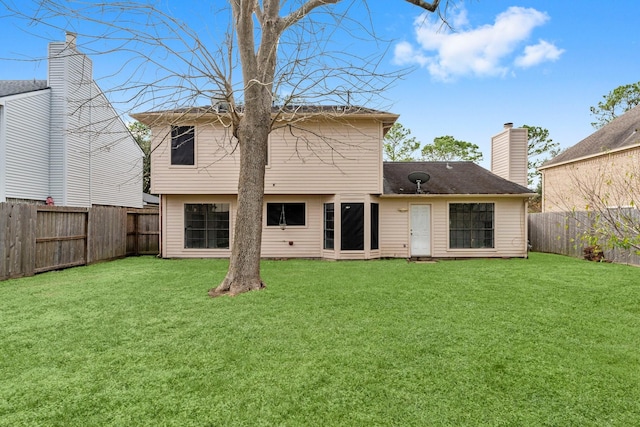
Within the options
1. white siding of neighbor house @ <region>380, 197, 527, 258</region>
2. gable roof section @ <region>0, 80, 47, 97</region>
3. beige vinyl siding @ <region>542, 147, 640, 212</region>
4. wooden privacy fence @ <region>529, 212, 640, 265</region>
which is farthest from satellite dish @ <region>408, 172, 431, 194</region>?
gable roof section @ <region>0, 80, 47, 97</region>

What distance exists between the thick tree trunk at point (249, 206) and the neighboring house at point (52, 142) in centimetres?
609

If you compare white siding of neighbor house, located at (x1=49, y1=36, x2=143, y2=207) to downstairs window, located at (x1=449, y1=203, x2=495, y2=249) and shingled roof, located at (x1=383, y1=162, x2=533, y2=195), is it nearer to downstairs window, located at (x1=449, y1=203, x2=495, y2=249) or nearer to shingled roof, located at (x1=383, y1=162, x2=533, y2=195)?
shingled roof, located at (x1=383, y1=162, x2=533, y2=195)

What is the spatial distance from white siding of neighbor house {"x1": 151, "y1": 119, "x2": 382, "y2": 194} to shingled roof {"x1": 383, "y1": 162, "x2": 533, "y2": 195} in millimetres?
1308

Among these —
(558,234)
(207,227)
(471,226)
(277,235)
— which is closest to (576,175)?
(558,234)

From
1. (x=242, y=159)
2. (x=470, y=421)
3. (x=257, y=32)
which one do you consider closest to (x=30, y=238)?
(x=242, y=159)

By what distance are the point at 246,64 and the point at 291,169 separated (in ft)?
15.9

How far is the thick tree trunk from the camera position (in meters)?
6.21

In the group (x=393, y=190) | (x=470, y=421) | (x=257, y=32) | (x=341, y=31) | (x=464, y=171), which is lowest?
(x=470, y=421)

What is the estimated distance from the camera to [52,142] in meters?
13.4

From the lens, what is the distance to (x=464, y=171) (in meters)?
13.0

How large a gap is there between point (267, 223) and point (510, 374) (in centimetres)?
915

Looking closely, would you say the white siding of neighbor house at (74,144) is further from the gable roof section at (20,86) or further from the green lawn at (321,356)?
the green lawn at (321,356)

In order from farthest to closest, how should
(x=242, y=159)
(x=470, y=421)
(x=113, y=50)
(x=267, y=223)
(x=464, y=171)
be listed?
(x=464, y=171), (x=267, y=223), (x=242, y=159), (x=113, y=50), (x=470, y=421)

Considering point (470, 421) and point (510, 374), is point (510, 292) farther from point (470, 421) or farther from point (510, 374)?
point (470, 421)
